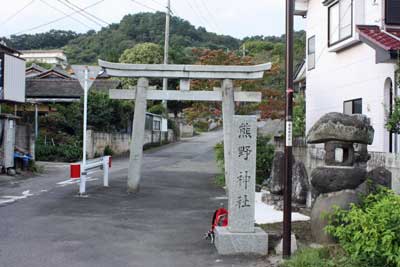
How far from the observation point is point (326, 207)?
301 inches

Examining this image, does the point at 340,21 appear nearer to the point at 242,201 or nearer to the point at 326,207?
the point at 326,207

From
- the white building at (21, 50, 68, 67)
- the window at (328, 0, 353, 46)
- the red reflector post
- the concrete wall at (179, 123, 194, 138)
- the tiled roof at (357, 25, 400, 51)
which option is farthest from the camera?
the white building at (21, 50, 68, 67)

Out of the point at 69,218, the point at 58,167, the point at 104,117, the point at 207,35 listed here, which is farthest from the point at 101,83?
the point at 69,218

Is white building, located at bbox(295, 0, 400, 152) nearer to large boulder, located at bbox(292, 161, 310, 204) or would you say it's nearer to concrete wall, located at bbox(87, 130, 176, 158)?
large boulder, located at bbox(292, 161, 310, 204)

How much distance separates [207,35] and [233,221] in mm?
52564

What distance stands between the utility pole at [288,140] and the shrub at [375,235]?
35.9 inches

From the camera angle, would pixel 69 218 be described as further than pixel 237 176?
Yes

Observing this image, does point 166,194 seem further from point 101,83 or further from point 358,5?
point 101,83

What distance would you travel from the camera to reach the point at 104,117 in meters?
31.8

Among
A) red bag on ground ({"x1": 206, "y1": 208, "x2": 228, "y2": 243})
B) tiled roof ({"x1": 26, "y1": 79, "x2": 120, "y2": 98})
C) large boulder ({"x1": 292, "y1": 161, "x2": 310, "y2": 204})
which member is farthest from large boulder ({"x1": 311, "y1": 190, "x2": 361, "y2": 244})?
tiled roof ({"x1": 26, "y1": 79, "x2": 120, "y2": 98})

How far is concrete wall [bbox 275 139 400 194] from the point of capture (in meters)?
9.87

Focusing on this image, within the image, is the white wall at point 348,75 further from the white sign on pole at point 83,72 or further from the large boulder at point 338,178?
the white sign on pole at point 83,72

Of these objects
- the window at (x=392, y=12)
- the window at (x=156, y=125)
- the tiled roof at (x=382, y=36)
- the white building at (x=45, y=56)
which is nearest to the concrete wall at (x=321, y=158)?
the tiled roof at (x=382, y=36)

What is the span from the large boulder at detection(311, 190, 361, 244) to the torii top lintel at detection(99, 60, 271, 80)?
866 cm
